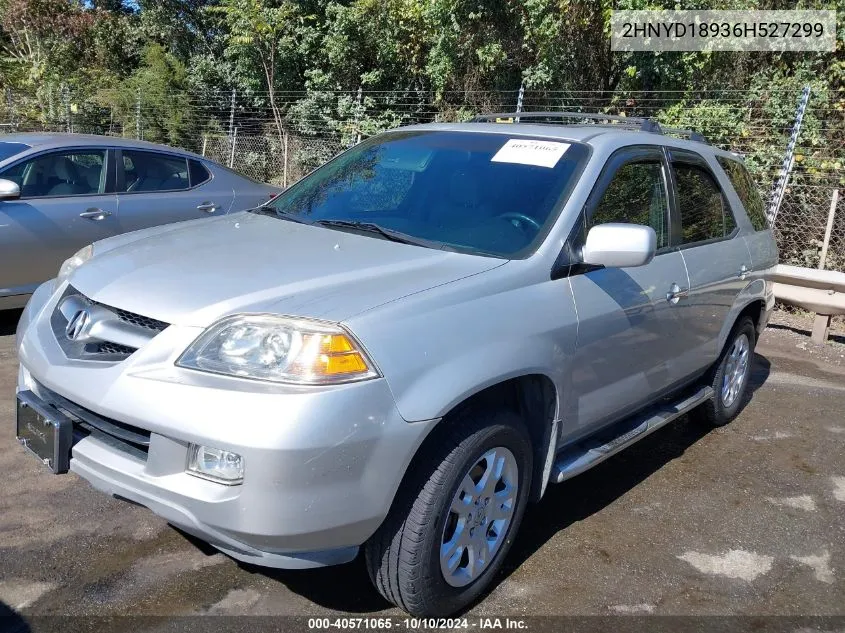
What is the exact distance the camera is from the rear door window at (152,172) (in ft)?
21.7

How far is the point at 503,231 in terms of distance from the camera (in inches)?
131

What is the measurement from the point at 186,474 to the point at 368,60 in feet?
53.9

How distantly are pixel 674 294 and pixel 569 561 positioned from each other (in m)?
1.38

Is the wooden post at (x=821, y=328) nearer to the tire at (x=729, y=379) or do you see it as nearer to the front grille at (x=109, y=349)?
the tire at (x=729, y=379)

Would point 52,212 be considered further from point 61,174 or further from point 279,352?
point 279,352

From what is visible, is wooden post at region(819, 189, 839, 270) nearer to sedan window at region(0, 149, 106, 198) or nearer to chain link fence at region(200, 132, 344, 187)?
sedan window at region(0, 149, 106, 198)

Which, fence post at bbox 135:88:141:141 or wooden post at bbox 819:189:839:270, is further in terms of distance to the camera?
fence post at bbox 135:88:141:141

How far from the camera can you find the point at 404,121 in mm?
15422

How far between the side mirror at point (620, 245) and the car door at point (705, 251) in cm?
98

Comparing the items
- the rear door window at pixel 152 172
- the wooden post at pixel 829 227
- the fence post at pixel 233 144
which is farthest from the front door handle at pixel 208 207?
the fence post at pixel 233 144

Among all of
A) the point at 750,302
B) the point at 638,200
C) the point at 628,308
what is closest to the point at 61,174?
the point at 638,200

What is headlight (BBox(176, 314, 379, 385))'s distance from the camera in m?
2.41

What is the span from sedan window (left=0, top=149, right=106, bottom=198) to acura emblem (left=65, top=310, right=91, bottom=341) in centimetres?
366

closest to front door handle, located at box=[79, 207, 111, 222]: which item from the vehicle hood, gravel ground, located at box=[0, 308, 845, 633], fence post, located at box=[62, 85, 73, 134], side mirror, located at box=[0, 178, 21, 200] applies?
side mirror, located at box=[0, 178, 21, 200]
